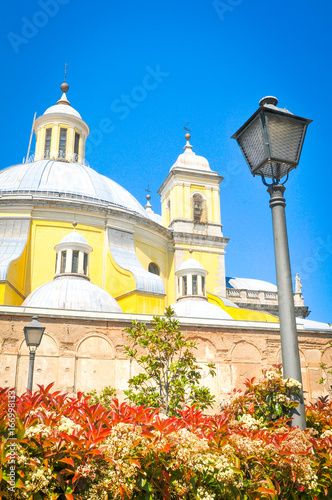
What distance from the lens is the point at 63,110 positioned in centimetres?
2881

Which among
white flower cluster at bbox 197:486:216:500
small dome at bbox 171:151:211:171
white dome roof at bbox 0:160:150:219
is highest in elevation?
small dome at bbox 171:151:211:171

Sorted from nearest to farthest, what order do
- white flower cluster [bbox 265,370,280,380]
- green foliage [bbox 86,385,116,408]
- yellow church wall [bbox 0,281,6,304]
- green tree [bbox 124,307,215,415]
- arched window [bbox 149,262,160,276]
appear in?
white flower cluster [bbox 265,370,280,380]
green tree [bbox 124,307,215,415]
green foliage [bbox 86,385,116,408]
yellow church wall [bbox 0,281,6,304]
arched window [bbox 149,262,160,276]

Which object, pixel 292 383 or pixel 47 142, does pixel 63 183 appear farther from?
pixel 292 383

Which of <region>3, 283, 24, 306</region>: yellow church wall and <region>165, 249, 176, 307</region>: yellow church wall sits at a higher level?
<region>165, 249, 176, 307</region>: yellow church wall

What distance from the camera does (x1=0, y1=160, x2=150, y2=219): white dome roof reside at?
2252 centimetres

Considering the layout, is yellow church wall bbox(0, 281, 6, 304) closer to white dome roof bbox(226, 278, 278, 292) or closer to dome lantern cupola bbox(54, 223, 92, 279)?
dome lantern cupola bbox(54, 223, 92, 279)

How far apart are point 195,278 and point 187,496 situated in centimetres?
1855

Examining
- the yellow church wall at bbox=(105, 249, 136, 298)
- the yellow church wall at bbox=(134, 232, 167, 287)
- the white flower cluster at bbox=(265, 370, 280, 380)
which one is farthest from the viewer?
the yellow church wall at bbox=(134, 232, 167, 287)

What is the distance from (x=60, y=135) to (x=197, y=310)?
49.2 ft

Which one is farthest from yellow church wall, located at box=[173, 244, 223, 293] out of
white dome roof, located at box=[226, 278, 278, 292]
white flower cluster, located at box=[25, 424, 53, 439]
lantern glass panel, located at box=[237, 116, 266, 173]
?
white flower cluster, located at box=[25, 424, 53, 439]

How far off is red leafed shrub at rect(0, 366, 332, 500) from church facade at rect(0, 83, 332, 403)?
1057 cm

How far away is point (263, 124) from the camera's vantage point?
4.49m

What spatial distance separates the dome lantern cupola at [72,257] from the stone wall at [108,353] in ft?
15.2

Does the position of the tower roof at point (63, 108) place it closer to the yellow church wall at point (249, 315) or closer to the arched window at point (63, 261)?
the arched window at point (63, 261)
